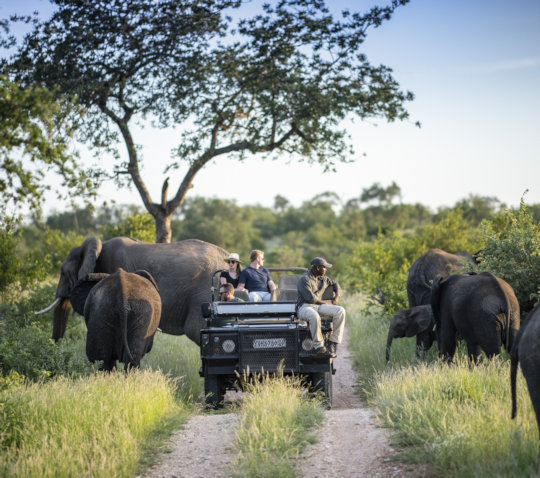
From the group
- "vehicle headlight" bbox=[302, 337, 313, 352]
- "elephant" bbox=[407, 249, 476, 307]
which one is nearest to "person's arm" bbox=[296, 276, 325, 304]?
"vehicle headlight" bbox=[302, 337, 313, 352]

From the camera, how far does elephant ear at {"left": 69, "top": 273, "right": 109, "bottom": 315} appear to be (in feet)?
38.1

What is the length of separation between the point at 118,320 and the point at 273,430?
4052 millimetres

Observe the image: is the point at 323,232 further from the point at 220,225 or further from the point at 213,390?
the point at 213,390

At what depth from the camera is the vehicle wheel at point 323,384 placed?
378 inches

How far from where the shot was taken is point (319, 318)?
9.54 metres

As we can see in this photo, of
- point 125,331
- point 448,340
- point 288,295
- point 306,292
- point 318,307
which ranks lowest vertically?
point 448,340

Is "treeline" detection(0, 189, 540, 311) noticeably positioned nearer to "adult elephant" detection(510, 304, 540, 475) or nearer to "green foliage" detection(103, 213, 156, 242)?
"green foliage" detection(103, 213, 156, 242)

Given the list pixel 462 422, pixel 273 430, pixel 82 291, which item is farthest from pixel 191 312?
pixel 462 422

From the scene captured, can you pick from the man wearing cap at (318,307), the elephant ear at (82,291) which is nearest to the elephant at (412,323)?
the man wearing cap at (318,307)

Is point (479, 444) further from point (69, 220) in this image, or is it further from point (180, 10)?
point (69, 220)

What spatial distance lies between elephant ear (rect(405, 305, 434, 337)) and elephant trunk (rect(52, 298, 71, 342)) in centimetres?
645

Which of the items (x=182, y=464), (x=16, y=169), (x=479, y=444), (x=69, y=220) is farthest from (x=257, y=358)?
(x=69, y=220)

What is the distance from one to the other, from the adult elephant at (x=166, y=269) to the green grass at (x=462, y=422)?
542 cm

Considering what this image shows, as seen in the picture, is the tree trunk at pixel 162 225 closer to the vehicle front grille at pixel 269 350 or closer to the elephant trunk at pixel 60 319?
the elephant trunk at pixel 60 319
